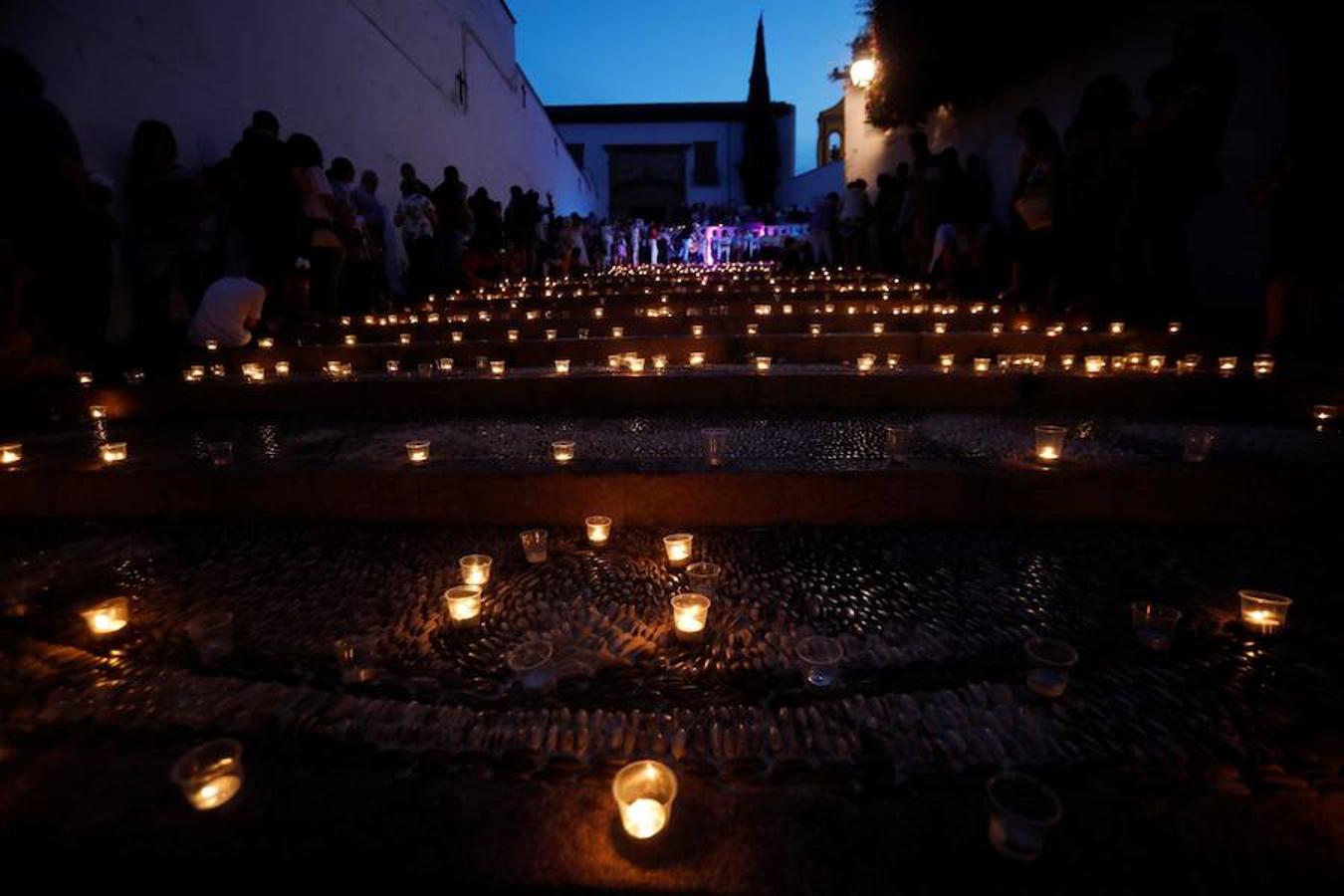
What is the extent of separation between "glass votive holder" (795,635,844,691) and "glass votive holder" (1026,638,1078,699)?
1.67 feet

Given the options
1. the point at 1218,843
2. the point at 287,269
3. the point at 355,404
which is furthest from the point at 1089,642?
the point at 287,269

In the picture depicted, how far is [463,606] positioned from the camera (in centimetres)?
214

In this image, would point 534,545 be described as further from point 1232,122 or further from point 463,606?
point 1232,122

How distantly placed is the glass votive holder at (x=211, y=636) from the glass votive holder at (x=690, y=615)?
143 cm

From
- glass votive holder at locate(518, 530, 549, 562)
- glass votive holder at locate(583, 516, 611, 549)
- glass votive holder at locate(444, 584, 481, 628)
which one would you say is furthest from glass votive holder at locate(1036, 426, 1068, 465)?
glass votive holder at locate(444, 584, 481, 628)

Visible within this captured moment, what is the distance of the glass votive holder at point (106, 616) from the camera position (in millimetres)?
2068

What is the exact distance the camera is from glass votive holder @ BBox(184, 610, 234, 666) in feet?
6.45

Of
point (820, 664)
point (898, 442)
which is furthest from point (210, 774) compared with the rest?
point (898, 442)

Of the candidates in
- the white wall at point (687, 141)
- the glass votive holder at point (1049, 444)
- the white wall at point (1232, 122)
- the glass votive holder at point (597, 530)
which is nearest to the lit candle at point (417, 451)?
the glass votive holder at point (597, 530)

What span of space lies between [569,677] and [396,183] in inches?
499

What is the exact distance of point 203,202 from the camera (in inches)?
235

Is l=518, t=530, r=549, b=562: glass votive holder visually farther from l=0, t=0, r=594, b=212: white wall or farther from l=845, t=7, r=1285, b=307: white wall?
l=0, t=0, r=594, b=212: white wall

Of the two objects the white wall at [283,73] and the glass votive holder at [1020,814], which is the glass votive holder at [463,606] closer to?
the glass votive holder at [1020,814]

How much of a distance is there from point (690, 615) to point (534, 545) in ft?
2.82
